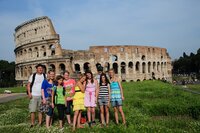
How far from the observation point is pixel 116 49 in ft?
153

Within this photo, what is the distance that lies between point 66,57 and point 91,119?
33433 mm

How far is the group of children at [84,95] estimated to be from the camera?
776 cm

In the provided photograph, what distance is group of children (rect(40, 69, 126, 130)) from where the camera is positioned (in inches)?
306

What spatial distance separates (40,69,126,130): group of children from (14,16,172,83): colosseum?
32590mm

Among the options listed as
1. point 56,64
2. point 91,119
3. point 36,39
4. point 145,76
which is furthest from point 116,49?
point 91,119

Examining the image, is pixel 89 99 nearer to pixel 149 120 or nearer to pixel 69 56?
pixel 149 120

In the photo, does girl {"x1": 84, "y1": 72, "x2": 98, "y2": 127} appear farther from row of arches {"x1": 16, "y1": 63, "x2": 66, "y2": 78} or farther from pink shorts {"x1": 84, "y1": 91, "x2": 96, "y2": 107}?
row of arches {"x1": 16, "y1": 63, "x2": 66, "y2": 78}

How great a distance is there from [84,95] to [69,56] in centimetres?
3493

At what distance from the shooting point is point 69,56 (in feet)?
139

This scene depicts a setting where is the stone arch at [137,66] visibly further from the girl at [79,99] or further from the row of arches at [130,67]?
the girl at [79,99]

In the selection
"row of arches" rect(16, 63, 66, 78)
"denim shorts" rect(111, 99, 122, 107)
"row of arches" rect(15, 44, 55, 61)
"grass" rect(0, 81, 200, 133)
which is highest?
"row of arches" rect(15, 44, 55, 61)

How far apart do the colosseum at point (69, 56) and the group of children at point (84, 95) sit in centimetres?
3259

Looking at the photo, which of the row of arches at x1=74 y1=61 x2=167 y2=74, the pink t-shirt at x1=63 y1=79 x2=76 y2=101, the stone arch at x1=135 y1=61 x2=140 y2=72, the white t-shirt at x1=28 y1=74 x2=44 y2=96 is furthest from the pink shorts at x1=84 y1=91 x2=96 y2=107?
the stone arch at x1=135 y1=61 x2=140 y2=72

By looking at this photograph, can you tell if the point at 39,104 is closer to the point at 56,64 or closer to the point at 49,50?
the point at 56,64
